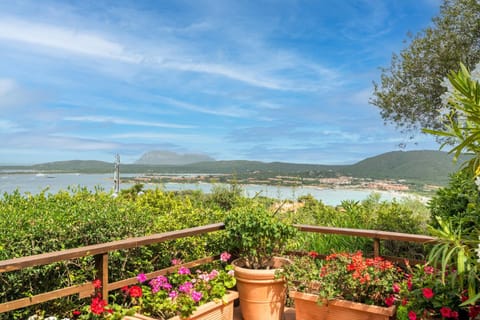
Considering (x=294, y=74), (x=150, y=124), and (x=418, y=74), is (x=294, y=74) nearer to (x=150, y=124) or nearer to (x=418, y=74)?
(x=418, y=74)

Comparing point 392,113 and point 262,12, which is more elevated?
point 262,12

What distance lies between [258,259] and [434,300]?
1.56 metres

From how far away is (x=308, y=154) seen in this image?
9.70 m

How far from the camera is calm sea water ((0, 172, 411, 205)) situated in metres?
5.13

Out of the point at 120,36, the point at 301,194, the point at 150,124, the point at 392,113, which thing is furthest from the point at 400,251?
the point at 150,124

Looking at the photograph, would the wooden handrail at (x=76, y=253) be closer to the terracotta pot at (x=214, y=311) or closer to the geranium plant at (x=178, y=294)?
the geranium plant at (x=178, y=294)

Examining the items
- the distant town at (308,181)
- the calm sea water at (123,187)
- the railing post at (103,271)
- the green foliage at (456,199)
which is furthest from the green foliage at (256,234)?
the distant town at (308,181)

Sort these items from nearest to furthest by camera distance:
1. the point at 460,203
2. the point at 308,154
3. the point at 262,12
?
1. the point at 460,203
2. the point at 262,12
3. the point at 308,154

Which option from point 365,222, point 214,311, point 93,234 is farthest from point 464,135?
point 365,222

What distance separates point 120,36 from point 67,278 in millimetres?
4101

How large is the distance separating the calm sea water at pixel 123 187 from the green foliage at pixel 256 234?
1.00 meters

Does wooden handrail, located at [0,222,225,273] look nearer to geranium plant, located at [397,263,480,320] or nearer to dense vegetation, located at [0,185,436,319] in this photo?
dense vegetation, located at [0,185,436,319]

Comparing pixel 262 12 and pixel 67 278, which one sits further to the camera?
pixel 262 12

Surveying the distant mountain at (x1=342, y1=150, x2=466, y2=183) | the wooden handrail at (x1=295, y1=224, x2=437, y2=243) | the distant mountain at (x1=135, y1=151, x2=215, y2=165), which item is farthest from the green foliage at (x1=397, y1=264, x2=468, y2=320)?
the distant mountain at (x1=135, y1=151, x2=215, y2=165)
